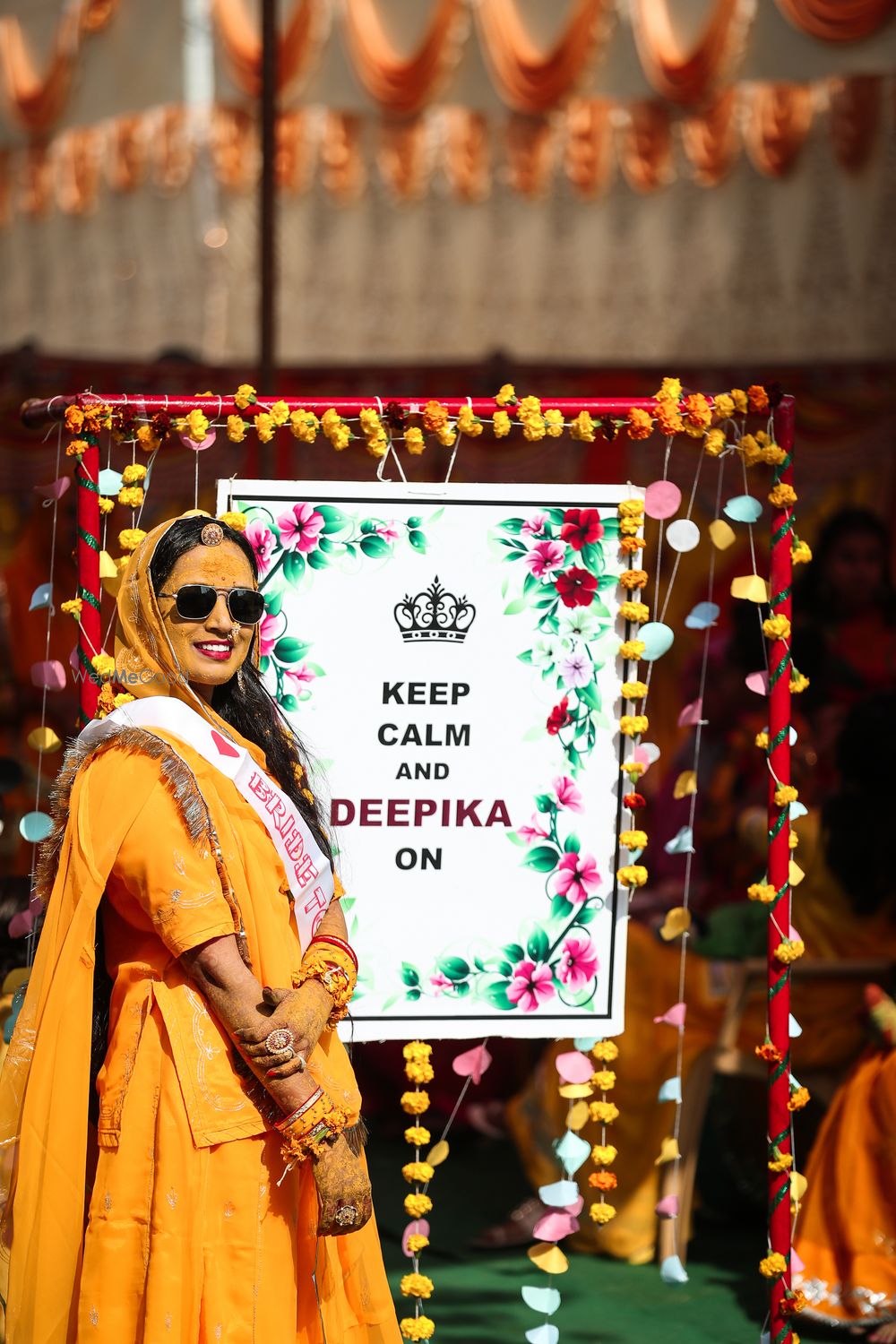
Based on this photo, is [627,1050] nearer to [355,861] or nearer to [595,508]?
[355,861]

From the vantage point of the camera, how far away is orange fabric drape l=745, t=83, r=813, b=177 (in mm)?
7570

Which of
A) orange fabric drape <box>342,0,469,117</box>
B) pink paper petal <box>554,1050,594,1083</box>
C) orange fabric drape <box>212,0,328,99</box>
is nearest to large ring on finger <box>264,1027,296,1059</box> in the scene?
pink paper petal <box>554,1050,594,1083</box>

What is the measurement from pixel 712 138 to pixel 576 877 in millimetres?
5477

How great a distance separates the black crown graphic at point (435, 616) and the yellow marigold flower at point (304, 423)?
1.19 ft

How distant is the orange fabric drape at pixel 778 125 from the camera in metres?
7.57

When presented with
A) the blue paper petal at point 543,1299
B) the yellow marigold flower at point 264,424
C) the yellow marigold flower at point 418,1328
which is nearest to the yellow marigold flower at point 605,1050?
the blue paper petal at point 543,1299

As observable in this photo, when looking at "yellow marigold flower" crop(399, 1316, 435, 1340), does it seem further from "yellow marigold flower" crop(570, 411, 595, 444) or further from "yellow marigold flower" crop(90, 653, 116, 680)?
"yellow marigold flower" crop(570, 411, 595, 444)

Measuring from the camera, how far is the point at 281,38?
337 inches

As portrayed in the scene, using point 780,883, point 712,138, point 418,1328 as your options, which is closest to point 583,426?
point 780,883

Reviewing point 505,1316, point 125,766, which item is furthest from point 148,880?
point 505,1316

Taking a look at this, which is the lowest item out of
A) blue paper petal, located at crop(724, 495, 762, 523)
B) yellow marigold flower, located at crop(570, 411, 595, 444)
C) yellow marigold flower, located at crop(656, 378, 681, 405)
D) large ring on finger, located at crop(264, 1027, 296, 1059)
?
large ring on finger, located at crop(264, 1027, 296, 1059)

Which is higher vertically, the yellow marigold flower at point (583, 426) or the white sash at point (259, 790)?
the yellow marigold flower at point (583, 426)

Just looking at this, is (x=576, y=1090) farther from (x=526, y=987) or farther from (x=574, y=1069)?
(x=526, y=987)

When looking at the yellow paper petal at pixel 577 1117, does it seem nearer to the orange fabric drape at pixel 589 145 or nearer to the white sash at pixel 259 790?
the white sash at pixel 259 790
